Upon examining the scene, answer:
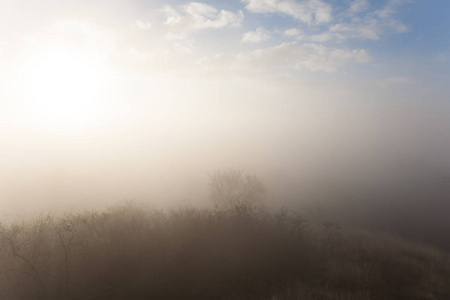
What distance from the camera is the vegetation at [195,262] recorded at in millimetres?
15562

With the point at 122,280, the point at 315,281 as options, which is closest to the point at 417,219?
the point at 315,281

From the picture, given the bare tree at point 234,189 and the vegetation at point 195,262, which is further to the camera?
the bare tree at point 234,189

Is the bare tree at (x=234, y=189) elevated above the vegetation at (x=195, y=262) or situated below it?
above

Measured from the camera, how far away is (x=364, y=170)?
105125 mm

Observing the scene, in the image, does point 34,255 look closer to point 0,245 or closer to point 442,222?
point 0,245

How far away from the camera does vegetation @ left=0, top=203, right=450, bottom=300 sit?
15562 millimetres

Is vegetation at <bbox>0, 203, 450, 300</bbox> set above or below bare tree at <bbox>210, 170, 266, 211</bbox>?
below

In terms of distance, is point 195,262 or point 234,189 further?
point 234,189

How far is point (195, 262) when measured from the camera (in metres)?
18.6

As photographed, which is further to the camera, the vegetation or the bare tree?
the bare tree

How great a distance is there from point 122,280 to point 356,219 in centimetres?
4587

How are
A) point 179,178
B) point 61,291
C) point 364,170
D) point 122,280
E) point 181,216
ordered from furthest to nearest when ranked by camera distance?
1. point 364,170
2. point 179,178
3. point 181,216
4. point 122,280
5. point 61,291

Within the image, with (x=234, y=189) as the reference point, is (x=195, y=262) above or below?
below

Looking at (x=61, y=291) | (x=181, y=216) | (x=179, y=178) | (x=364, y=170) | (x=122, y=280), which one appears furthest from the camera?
(x=364, y=170)
